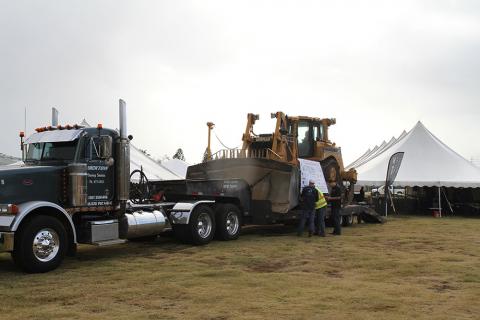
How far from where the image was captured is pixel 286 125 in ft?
50.4

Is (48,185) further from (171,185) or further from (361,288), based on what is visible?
(361,288)

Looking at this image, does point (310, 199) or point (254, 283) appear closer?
point (254, 283)

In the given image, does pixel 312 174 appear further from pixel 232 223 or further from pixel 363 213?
pixel 363 213

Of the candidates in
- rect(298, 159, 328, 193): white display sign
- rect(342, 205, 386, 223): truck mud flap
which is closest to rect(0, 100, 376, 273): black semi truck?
rect(298, 159, 328, 193): white display sign

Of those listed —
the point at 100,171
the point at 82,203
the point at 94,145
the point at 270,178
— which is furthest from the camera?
the point at 270,178

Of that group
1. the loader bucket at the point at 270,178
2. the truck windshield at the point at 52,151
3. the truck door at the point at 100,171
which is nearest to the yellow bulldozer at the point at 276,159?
the loader bucket at the point at 270,178

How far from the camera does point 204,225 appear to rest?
12.2 m

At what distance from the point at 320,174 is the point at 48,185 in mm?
8960

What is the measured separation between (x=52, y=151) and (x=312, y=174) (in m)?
8.01

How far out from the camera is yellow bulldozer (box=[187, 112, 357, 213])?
1406cm

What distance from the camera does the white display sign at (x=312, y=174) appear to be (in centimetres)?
1478

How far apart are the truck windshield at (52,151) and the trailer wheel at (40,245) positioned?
4.66 ft

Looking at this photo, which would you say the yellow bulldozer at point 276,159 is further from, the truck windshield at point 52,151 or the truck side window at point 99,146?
the truck windshield at point 52,151

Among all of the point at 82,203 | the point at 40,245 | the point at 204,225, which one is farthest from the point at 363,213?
the point at 40,245
